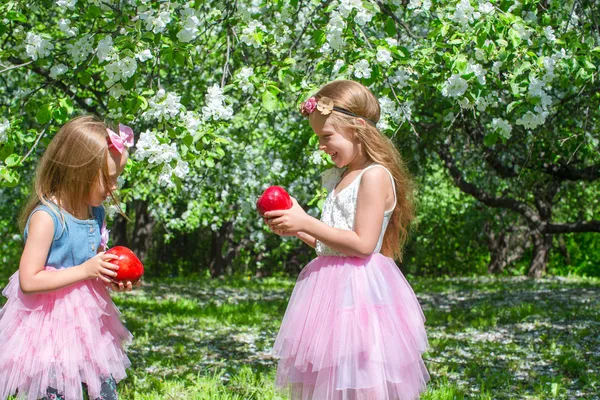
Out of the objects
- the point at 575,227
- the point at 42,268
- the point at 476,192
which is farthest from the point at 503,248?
the point at 42,268

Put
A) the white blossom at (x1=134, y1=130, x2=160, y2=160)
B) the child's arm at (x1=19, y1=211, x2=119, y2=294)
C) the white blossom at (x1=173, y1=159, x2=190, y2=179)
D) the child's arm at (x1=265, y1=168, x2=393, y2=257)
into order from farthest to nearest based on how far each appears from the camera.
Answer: the white blossom at (x1=173, y1=159, x2=190, y2=179), the white blossom at (x1=134, y1=130, x2=160, y2=160), the child's arm at (x1=265, y1=168, x2=393, y2=257), the child's arm at (x1=19, y1=211, x2=119, y2=294)

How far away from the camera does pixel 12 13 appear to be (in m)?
3.63

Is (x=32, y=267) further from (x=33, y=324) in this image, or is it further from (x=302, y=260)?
(x=302, y=260)

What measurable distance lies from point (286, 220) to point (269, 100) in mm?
1223

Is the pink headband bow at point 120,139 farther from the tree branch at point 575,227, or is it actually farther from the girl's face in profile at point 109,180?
the tree branch at point 575,227

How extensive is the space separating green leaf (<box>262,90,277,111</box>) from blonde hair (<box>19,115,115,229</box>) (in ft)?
3.73

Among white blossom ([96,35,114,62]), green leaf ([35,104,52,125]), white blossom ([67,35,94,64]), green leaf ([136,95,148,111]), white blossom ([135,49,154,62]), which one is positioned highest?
white blossom ([67,35,94,64])

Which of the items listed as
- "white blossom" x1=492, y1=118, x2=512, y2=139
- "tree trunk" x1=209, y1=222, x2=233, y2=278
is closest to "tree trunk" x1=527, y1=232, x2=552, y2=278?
"tree trunk" x1=209, y1=222, x2=233, y2=278

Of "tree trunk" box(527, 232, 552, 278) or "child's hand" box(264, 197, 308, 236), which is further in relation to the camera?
"tree trunk" box(527, 232, 552, 278)

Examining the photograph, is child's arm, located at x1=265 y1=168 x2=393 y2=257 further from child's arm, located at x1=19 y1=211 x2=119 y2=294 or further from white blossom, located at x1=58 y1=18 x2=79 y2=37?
white blossom, located at x1=58 y1=18 x2=79 y2=37

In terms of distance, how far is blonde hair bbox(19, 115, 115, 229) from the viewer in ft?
8.87

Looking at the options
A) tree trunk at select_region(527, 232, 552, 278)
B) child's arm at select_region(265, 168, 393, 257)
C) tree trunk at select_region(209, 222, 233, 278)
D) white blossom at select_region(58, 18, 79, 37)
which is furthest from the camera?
tree trunk at select_region(209, 222, 233, 278)

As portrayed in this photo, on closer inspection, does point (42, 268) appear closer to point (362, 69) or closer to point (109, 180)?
point (109, 180)

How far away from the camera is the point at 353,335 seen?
265 centimetres
